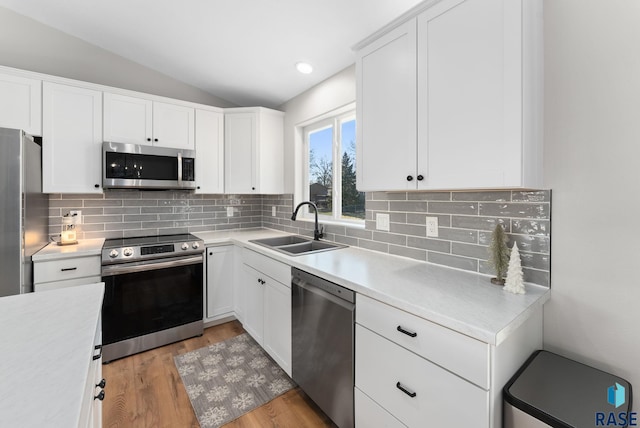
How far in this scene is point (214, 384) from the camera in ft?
6.53

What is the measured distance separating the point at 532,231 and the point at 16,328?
2001 mm

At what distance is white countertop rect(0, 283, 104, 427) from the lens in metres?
0.51

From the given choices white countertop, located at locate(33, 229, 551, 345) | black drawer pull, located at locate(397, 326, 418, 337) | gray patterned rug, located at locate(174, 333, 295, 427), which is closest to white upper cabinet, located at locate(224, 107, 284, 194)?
white countertop, located at locate(33, 229, 551, 345)

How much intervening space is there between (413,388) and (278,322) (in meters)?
1.16

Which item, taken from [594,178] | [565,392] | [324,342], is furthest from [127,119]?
[565,392]

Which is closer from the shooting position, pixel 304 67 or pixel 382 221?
pixel 382 221

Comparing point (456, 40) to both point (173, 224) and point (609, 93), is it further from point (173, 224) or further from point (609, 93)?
point (173, 224)

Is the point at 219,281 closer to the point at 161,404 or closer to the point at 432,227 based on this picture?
the point at 161,404

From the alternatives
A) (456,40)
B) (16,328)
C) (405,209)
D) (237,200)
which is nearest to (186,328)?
(237,200)

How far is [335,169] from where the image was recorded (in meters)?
2.70

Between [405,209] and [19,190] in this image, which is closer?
[19,190]

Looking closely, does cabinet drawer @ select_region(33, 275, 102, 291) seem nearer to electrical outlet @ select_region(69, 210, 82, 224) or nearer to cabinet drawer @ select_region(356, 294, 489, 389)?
electrical outlet @ select_region(69, 210, 82, 224)

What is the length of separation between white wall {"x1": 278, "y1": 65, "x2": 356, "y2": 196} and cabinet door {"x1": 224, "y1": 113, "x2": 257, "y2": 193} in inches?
15.1

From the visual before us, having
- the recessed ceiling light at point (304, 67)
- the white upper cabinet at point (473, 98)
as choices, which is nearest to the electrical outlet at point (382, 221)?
the white upper cabinet at point (473, 98)
